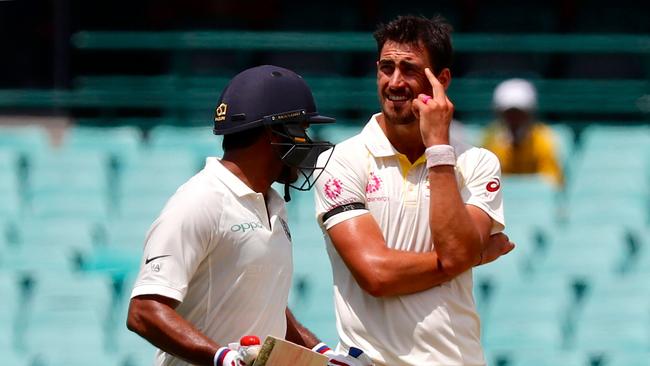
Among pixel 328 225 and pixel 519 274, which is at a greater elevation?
pixel 328 225

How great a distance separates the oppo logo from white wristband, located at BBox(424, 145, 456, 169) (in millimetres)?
644

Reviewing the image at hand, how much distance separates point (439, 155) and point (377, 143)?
0.86ft

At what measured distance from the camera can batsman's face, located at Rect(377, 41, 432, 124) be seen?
3740mm

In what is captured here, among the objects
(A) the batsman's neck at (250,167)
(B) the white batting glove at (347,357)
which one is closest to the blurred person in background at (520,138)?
(B) the white batting glove at (347,357)

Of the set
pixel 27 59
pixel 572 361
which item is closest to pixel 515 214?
pixel 572 361

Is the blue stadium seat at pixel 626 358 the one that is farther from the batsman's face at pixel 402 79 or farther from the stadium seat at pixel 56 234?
the batsman's face at pixel 402 79

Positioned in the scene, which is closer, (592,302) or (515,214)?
(592,302)

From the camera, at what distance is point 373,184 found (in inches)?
147

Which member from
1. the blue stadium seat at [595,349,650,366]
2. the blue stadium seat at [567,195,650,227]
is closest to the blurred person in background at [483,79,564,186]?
the blue stadium seat at [567,195,650,227]

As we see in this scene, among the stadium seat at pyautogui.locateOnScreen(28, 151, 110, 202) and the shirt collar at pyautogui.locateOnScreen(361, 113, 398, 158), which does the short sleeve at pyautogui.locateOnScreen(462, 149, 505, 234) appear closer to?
the shirt collar at pyautogui.locateOnScreen(361, 113, 398, 158)

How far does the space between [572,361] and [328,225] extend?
3.25 metres

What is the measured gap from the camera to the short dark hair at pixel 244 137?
3.18m

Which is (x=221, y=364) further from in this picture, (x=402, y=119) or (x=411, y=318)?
(x=402, y=119)

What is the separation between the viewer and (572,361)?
6602mm
